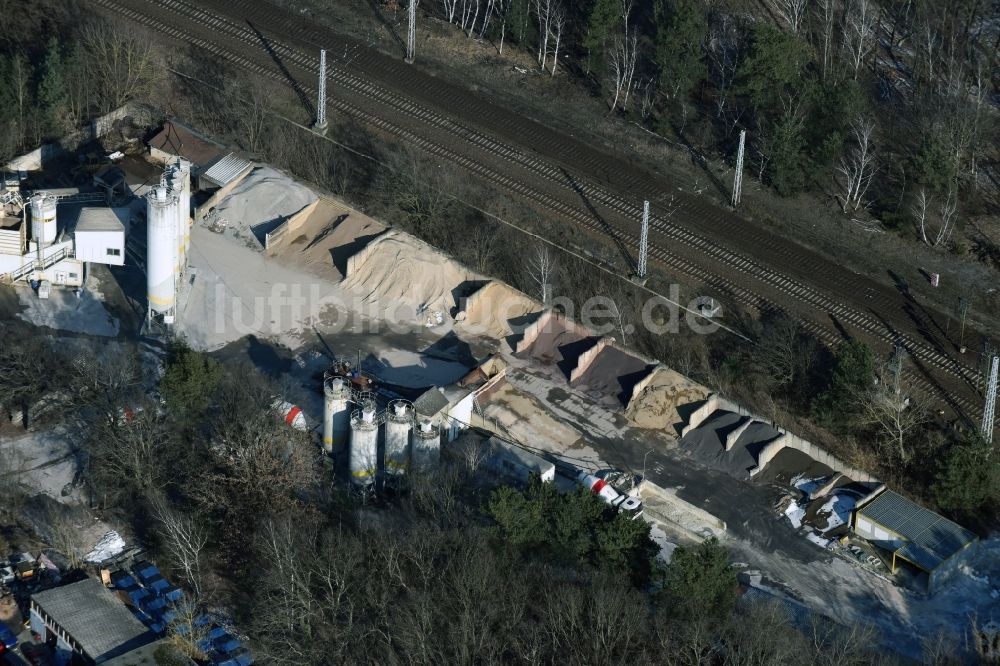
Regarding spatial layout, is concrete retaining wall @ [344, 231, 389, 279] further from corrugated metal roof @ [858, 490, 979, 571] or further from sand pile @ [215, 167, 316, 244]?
corrugated metal roof @ [858, 490, 979, 571]

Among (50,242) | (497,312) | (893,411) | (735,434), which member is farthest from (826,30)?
(50,242)

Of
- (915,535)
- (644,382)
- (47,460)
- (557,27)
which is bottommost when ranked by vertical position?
(47,460)

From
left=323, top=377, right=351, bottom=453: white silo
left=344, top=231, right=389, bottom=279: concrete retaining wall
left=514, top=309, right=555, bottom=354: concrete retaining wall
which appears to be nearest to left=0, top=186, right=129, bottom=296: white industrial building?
left=344, top=231, right=389, bottom=279: concrete retaining wall

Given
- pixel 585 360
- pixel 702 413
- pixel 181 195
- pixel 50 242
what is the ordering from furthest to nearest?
1. pixel 50 242
2. pixel 181 195
3. pixel 585 360
4. pixel 702 413

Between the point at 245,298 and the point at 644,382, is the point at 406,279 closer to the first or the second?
the point at 245,298

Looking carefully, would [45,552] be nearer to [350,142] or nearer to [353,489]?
[353,489]

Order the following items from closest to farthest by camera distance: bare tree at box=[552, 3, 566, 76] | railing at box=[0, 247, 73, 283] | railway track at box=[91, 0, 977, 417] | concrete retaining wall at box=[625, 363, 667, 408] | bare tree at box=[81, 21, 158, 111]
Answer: concrete retaining wall at box=[625, 363, 667, 408] → railing at box=[0, 247, 73, 283] → railway track at box=[91, 0, 977, 417] → bare tree at box=[81, 21, 158, 111] → bare tree at box=[552, 3, 566, 76]

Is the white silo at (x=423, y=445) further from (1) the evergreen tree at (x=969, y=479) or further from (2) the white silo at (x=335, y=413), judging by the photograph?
(1) the evergreen tree at (x=969, y=479)

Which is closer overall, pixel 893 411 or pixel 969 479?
pixel 969 479
